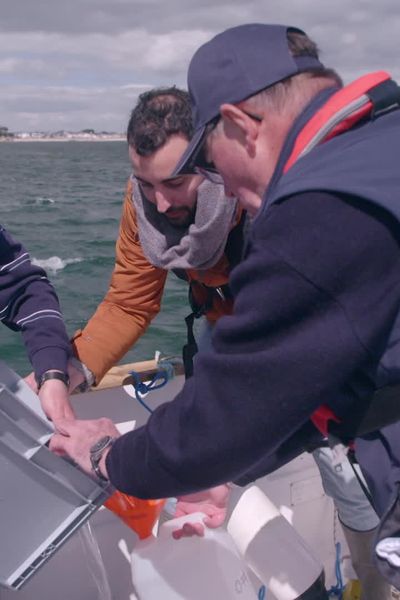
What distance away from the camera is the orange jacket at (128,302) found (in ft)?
9.23

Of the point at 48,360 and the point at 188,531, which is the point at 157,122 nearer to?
the point at 48,360

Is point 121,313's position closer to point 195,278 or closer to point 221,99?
point 195,278

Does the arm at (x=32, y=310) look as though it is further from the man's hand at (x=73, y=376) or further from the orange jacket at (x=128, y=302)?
the orange jacket at (x=128, y=302)

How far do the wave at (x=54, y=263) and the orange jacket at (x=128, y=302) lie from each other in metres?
10.0

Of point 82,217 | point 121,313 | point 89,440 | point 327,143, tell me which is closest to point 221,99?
point 327,143

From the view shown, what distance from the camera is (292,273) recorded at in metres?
Result: 1.32

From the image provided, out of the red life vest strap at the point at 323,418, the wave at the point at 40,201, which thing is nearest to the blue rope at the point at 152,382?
the red life vest strap at the point at 323,418

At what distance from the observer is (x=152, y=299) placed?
3.00 m

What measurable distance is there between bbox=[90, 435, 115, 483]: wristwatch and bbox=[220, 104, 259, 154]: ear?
35.8 inches

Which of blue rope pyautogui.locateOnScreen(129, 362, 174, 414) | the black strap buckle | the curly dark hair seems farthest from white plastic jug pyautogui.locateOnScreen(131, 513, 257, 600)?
the black strap buckle

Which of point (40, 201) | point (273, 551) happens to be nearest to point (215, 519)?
point (273, 551)

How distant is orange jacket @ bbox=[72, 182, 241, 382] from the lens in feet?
9.23

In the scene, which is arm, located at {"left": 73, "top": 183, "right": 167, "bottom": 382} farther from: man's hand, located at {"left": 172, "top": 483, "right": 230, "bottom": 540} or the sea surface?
the sea surface

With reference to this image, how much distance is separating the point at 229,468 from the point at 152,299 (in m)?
1.49
